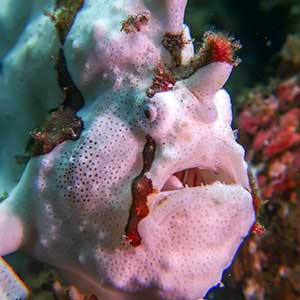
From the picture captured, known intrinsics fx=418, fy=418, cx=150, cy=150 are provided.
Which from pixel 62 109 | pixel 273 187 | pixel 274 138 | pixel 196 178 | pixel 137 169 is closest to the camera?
pixel 137 169

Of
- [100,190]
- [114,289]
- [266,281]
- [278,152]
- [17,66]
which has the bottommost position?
[266,281]

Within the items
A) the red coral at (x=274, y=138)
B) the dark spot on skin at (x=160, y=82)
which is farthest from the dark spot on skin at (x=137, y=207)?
the red coral at (x=274, y=138)

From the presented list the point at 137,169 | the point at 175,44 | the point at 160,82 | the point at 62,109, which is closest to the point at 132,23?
the point at 175,44

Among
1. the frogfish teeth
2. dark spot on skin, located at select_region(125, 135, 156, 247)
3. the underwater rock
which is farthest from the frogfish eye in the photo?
the underwater rock

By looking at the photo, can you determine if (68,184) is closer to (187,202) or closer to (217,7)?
(187,202)

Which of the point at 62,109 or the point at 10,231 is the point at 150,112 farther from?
the point at 10,231

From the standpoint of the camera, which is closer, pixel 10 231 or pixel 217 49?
pixel 217 49

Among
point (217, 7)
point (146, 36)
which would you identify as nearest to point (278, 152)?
point (217, 7)
